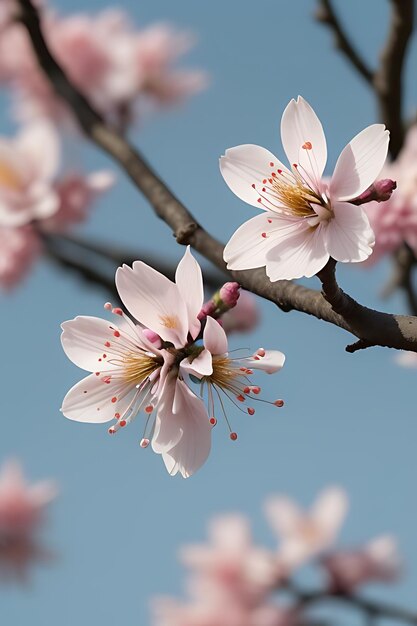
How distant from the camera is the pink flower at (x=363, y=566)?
3.33 meters

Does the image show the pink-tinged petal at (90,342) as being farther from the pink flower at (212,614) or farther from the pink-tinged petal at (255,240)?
the pink flower at (212,614)

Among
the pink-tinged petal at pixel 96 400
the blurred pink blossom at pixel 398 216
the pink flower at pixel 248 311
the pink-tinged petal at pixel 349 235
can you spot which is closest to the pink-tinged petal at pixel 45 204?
the pink flower at pixel 248 311

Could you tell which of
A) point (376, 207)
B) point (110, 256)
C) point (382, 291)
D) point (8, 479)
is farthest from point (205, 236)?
point (8, 479)

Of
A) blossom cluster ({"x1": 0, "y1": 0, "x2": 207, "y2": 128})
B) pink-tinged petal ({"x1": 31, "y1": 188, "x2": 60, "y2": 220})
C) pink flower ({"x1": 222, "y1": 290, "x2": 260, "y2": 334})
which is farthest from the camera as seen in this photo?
blossom cluster ({"x1": 0, "y1": 0, "x2": 207, "y2": 128})

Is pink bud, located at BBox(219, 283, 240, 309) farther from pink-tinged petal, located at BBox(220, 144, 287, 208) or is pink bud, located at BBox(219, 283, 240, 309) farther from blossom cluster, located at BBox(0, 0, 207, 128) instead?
blossom cluster, located at BBox(0, 0, 207, 128)

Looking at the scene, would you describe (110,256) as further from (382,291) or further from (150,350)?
(150,350)

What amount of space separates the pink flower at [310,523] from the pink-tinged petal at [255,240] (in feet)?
9.53

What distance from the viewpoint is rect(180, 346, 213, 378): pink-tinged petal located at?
89cm

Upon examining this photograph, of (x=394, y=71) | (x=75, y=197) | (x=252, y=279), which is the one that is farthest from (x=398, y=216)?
(x=75, y=197)

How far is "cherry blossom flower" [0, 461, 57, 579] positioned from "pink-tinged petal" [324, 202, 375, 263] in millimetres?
3479

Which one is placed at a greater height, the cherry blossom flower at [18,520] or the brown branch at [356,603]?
the cherry blossom flower at [18,520]

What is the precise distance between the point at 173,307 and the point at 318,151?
20 centimetres

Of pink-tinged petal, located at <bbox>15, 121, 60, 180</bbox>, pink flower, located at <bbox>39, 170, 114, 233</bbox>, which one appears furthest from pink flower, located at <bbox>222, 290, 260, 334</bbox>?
pink-tinged petal, located at <bbox>15, 121, 60, 180</bbox>

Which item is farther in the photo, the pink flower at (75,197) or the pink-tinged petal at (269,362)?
the pink flower at (75,197)
